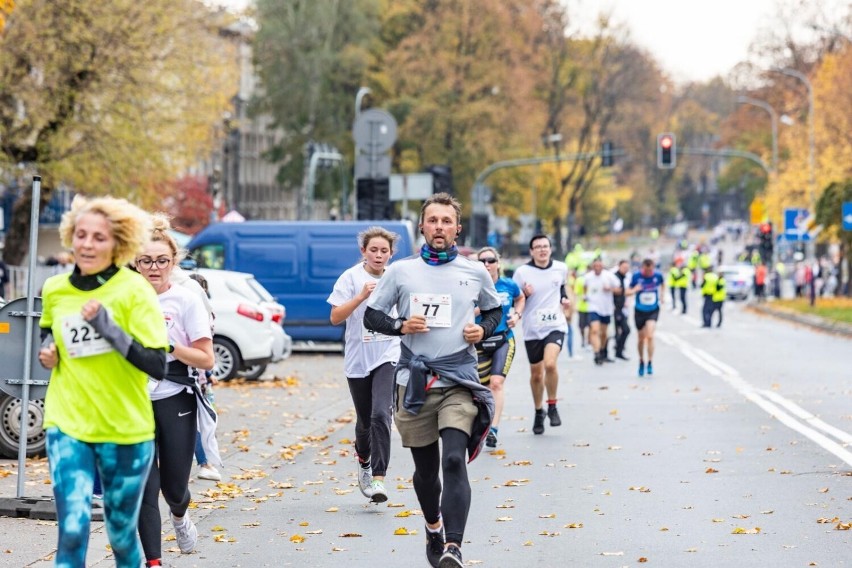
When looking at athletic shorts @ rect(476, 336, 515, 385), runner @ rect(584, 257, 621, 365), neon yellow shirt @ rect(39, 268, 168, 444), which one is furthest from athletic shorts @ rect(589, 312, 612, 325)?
neon yellow shirt @ rect(39, 268, 168, 444)

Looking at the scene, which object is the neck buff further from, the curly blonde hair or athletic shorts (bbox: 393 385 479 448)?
the curly blonde hair

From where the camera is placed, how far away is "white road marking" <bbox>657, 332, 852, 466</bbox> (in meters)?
14.6

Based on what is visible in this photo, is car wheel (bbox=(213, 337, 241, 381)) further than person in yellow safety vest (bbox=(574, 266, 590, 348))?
No

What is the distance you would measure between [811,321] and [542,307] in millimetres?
31592

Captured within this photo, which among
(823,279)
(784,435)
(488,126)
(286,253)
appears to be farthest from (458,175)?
(784,435)

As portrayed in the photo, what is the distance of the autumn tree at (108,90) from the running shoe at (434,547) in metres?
22.1

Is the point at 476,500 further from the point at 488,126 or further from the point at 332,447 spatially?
the point at 488,126

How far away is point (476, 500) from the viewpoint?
37.2ft

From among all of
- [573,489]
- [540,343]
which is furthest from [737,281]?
[573,489]

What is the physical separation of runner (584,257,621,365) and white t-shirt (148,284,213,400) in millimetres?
19476

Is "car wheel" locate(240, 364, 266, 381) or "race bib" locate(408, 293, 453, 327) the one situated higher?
"race bib" locate(408, 293, 453, 327)

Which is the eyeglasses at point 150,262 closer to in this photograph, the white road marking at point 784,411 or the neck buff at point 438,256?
the neck buff at point 438,256

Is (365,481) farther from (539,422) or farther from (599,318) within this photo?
(599,318)

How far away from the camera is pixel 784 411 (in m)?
18.1
